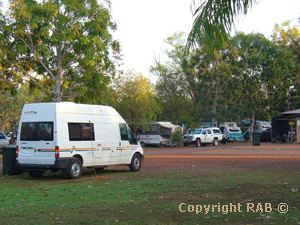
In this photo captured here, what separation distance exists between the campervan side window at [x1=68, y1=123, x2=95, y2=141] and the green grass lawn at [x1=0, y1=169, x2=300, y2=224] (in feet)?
5.06

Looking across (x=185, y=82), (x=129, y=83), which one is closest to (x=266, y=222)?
(x=129, y=83)

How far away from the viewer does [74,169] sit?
569 inches

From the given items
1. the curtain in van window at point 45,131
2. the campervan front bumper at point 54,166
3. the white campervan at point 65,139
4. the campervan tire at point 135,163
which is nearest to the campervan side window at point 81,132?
the white campervan at point 65,139

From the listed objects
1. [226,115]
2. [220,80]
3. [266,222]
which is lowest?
[266,222]

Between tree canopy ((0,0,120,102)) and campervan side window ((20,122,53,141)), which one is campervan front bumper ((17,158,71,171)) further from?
tree canopy ((0,0,120,102))

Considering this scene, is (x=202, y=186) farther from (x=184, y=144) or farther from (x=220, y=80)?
(x=220, y=80)

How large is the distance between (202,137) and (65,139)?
30941 millimetres

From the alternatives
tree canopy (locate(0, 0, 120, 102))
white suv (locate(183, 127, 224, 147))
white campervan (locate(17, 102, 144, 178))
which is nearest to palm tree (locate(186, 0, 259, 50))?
white campervan (locate(17, 102, 144, 178))

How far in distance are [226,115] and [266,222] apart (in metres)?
49.7

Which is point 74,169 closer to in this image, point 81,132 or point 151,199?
point 81,132

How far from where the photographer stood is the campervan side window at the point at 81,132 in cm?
1460

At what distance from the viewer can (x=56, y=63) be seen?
33938mm

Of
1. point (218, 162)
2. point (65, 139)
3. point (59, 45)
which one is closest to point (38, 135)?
point (65, 139)
